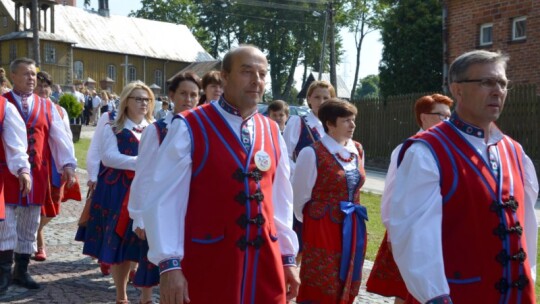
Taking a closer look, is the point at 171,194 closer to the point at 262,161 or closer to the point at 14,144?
the point at 262,161

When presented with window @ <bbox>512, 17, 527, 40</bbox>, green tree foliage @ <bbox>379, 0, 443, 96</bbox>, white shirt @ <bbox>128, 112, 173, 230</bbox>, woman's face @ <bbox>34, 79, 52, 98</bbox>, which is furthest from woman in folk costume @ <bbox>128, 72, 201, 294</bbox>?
green tree foliage @ <bbox>379, 0, 443, 96</bbox>

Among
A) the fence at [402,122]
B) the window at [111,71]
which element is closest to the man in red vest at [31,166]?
the fence at [402,122]

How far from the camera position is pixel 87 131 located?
3062 cm

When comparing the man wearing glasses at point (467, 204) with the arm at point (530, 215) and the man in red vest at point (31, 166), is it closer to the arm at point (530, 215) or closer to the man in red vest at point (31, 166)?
the arm at point (530, 215)

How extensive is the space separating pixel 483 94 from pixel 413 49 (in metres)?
32.9

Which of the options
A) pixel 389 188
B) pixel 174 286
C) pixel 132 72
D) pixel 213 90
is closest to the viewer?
pixel 174 286

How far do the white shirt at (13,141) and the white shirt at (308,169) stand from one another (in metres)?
2.46

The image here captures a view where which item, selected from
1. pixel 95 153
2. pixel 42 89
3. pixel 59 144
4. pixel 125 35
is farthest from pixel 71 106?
pixel 125 35

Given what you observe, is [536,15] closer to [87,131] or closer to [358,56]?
[87,131]

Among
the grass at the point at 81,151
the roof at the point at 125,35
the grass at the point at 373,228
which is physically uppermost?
the roof at the point at 125,35

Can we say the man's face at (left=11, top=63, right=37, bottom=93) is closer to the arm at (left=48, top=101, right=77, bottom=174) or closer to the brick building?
the arm at (left=48, top=101, right=77, bottom=174)

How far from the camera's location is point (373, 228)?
1091cm

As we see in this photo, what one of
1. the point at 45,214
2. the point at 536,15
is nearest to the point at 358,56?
the point at 536,15

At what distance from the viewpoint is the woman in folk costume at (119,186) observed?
21.0ft
